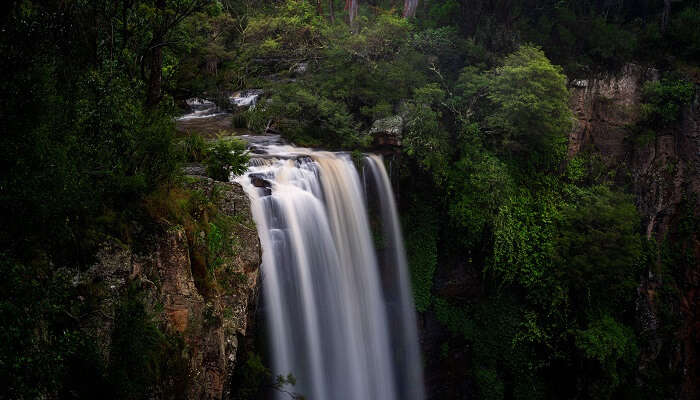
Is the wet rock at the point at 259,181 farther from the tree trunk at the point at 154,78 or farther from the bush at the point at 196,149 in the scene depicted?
the tree trunk at the point at 154,78

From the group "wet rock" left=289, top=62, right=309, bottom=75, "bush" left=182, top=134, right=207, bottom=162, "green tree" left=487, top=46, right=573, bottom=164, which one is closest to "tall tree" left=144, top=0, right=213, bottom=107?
"bush" left=182, top=134, right=207, bottom=162

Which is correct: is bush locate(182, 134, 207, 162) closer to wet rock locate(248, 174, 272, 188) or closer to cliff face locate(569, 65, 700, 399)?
wet rock locate(248, 174, 272, 188)

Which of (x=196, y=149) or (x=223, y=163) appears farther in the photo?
(x=196, y=149)

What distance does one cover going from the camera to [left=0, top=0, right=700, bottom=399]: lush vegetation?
6816mm

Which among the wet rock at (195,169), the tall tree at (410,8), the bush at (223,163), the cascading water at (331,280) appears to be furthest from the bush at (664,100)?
the wet rock at (195,169)

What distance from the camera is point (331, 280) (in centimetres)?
1094

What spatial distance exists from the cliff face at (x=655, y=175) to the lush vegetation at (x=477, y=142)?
26cm

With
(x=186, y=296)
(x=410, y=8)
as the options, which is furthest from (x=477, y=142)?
(x=186, y=296)

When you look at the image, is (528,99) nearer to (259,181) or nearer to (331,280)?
(331,280)

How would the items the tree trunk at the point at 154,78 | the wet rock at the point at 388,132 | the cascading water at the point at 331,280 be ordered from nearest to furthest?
the tree trunk at the point at 154,78, the cascading water at the point at 331,280, the wet rock at the point at 388,132

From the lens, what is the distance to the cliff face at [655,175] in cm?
1481

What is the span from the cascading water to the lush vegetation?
92 centimetres

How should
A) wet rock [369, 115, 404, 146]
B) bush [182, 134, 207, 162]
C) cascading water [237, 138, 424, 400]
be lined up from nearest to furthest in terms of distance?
bush [182, 134, 207, 162]
cascading water [237, 138, 424, 400]
wet rock [369, 115, 404, 146]

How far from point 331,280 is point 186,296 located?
5.46 meters
